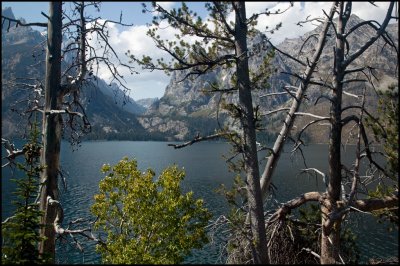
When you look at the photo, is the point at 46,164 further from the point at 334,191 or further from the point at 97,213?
the point at 97,213

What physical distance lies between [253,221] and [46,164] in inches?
168

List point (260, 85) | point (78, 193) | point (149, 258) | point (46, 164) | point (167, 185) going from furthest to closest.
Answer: point (78, 193) < point (167, 185) < point (149, 258) < point (260, 85) < point (46, 164)


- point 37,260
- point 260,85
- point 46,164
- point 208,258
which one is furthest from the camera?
point 208,258

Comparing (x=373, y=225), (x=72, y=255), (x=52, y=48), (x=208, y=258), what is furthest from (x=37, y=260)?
(x=373, y=225)

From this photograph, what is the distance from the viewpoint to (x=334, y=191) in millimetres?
8695

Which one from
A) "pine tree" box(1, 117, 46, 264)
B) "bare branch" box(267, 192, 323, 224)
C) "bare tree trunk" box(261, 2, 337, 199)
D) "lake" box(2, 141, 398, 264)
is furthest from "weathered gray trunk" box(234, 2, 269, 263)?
"pine tree" box(1, 117, 46, 264)

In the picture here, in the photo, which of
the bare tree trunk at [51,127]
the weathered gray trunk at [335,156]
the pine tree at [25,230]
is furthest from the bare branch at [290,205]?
the pine tree at [25,230]

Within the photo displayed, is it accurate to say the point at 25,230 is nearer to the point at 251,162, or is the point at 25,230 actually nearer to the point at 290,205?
the point at 251,162

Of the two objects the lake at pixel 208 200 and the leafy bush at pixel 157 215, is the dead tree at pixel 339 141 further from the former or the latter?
the leafy bush at pixel 157 215

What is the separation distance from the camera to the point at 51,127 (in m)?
7.62

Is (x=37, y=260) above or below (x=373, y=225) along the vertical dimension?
above

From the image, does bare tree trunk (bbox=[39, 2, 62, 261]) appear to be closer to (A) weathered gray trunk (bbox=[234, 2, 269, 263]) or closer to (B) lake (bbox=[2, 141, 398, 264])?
(B) lake (bbox=[2, 141, 398, 264])

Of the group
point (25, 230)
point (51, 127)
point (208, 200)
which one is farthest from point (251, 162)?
point (208, 200)

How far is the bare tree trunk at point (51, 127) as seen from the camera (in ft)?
24.8
